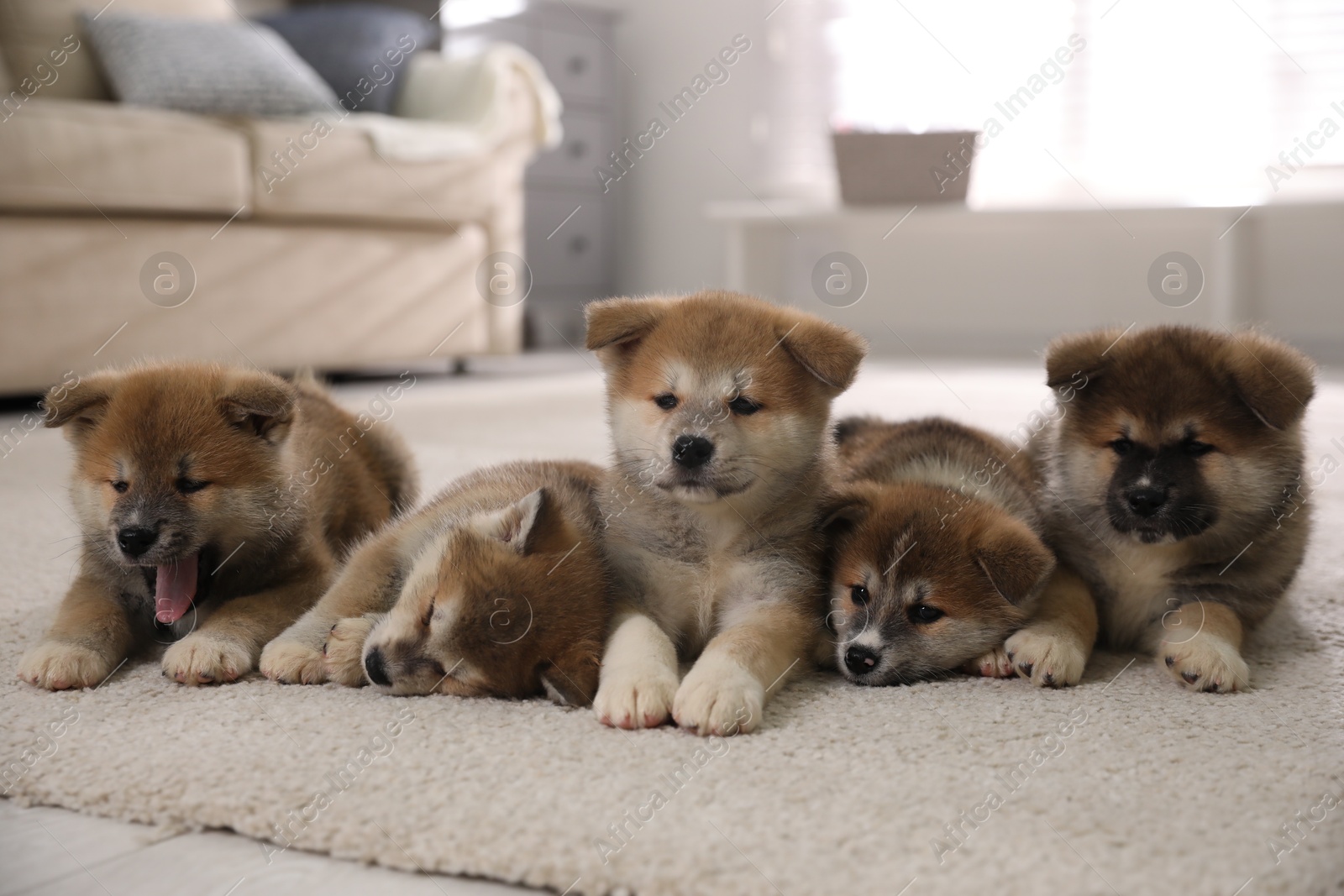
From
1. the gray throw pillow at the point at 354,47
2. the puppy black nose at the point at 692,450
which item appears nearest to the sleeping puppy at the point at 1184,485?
the puppy black nose at the point at 692,450

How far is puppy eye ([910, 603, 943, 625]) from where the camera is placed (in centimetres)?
171

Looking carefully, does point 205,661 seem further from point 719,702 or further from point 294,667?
point 719,702

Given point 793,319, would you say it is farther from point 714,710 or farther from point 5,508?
point 5,508

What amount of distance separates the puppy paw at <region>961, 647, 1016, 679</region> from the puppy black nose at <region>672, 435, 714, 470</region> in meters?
0.53

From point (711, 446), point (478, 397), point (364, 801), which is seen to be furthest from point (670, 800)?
point (478, 397)

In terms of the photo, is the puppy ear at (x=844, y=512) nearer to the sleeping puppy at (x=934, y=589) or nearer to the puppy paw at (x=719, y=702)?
the sleeping puppy at (x=934, y=589)

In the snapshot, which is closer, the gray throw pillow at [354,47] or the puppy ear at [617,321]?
the puppy ear at [617,321]

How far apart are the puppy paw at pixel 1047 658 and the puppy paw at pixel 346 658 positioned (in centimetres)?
94

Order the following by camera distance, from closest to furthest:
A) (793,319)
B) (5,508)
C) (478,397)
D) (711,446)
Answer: (711,446), (793,319), (5,508), (478,397)

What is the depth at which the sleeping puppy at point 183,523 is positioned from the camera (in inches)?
64.7

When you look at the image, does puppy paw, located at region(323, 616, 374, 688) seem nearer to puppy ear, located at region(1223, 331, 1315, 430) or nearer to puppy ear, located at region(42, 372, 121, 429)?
puppy ear, located at region(42, 372, 121, 429)

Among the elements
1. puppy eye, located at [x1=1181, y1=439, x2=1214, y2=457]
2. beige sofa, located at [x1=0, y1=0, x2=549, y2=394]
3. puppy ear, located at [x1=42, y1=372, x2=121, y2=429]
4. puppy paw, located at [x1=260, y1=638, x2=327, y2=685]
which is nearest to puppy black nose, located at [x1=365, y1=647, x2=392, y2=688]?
puppy paw, located at [x1=260, y1=638, x2=327, y2=685]

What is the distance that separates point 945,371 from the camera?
6062 millimetres

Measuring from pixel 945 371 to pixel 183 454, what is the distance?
490 centimetres
